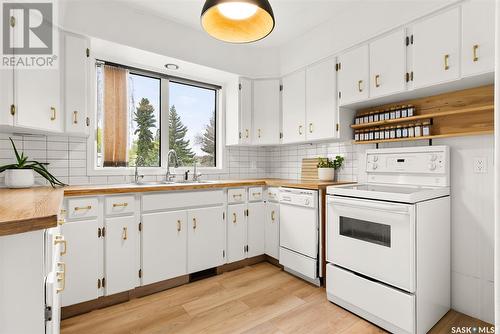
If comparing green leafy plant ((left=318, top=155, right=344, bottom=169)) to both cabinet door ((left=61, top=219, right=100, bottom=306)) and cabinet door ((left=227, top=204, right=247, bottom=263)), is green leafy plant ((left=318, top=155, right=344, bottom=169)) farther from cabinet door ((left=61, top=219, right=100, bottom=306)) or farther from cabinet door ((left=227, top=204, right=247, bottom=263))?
cabinet door ((left=61, top=219, right=100, bottom=306))

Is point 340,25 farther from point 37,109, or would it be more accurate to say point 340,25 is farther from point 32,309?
point 32,309

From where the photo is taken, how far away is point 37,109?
193 cm

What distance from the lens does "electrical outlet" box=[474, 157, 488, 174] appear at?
1.91m

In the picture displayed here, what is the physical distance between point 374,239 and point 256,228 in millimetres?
1375

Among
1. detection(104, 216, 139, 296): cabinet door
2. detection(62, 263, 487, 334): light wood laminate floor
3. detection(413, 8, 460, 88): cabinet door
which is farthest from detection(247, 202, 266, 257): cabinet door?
detection(413, 8, 460, 88): cabinet door

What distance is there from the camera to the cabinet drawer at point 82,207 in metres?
1.92

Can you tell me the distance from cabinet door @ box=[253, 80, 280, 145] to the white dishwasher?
2.89 feet

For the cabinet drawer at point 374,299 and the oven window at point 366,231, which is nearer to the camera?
the cabinet drawer at point 374,299

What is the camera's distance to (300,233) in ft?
8.45

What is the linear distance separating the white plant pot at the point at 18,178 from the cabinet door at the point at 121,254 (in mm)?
635

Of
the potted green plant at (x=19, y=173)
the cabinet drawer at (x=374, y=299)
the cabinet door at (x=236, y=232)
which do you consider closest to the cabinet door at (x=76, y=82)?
A: the potted green plant at (x=19, y=173)

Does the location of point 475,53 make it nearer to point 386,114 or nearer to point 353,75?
point 386,114

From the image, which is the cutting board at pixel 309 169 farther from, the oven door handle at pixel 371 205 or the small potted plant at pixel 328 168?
the oven door handle at pixel 371 205

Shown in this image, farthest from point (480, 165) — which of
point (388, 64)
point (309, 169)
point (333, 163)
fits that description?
point (309, 169)
